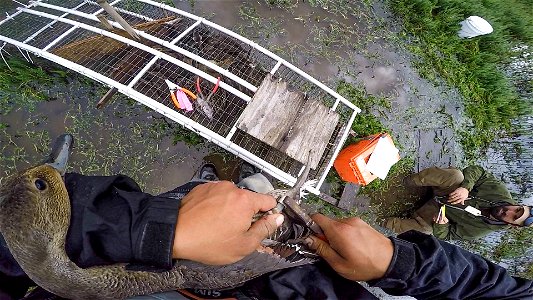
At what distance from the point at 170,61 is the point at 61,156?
48.8 inches

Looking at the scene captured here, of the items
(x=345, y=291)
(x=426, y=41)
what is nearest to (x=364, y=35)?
(x=426, y=41)

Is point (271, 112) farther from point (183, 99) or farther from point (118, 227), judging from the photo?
point (118, 227)

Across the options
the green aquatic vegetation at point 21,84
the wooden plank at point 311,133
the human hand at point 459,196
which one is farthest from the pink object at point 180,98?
the human hand at point 459,196

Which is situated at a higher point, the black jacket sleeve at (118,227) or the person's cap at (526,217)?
the person's cap at (526,217)

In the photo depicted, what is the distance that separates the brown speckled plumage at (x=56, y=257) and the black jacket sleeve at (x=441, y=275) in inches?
22.3

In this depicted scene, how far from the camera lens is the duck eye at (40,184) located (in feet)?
4.13

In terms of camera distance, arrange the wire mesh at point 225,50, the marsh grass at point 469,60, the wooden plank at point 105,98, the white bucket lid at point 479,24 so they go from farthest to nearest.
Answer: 1. the marsh grass at point 469,60
2. the white bucket lid at point 479,24
3. the wooden plank at point 105,98
4. the wire mesh at point 225,50

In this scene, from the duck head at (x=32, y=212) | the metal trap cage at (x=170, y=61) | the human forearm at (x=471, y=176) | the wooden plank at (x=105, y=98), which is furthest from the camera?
the human forearm at (x=471, y=176)

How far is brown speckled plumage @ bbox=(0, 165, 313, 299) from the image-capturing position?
1.19 meters

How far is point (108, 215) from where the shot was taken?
133 centimetres

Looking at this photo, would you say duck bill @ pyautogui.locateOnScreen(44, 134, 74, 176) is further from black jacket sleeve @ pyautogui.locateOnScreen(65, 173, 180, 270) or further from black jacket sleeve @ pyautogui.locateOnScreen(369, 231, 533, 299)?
black jacket sleeve @ pyautogui.locateOnScreen(369, 231, 533, 299)

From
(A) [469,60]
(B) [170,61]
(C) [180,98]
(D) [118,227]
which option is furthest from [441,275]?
(A) [469,60]

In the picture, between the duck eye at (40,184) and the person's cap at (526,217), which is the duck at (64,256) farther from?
the person's cap at (526,217)

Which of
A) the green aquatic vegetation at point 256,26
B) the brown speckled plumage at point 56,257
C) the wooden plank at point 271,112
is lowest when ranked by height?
the brown speckled plumage at point 56,257
